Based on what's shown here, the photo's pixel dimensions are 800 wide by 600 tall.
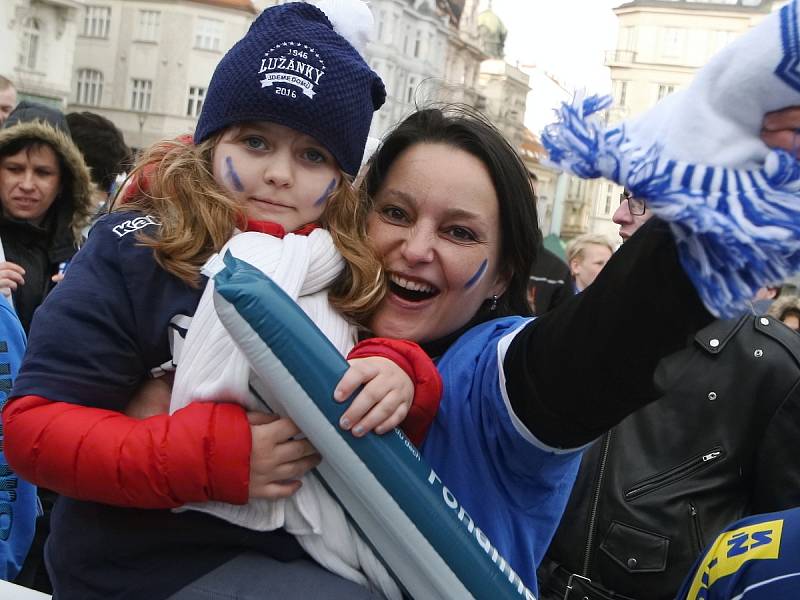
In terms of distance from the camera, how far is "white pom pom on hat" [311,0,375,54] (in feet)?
7.57

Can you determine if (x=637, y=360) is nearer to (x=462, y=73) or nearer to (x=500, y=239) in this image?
(x=500, y=239)

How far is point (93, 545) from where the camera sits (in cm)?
178

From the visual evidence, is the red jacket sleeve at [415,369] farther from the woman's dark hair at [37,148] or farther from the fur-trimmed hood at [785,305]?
the fur-trimmed hood at [785,305]

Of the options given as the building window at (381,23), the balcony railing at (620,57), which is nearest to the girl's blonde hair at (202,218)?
→ the balcony railing at (620,57)

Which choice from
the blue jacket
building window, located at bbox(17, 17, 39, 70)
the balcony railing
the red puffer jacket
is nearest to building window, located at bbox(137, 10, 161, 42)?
building window, located at bbox(17, 17, 39, 70)

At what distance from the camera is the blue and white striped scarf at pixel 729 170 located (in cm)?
124

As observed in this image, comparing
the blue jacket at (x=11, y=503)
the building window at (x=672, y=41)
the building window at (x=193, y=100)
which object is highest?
the building window at (x=672, y=41)

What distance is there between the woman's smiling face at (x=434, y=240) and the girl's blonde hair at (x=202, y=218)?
0.06 meters

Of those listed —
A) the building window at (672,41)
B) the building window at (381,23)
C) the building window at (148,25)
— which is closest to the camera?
the building window at (148,25)

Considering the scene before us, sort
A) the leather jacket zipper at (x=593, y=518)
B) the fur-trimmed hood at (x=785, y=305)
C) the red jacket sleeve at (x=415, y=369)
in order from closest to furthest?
the red jacket sleeve at (x=415, y=369) < the leather jacket zipper at (x=593, y=518) < the fur-trimmed hood at (x=785, y=305)

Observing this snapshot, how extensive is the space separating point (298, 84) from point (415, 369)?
667mm

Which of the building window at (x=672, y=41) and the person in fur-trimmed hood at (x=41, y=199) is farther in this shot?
the building window at (x=672, y=41)

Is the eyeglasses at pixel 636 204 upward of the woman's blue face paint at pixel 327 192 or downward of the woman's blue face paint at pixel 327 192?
upward

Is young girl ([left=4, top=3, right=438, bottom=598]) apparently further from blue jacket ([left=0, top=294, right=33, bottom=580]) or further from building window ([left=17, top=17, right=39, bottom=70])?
building window ([left=17, top=17, right=39, bottom=70])
